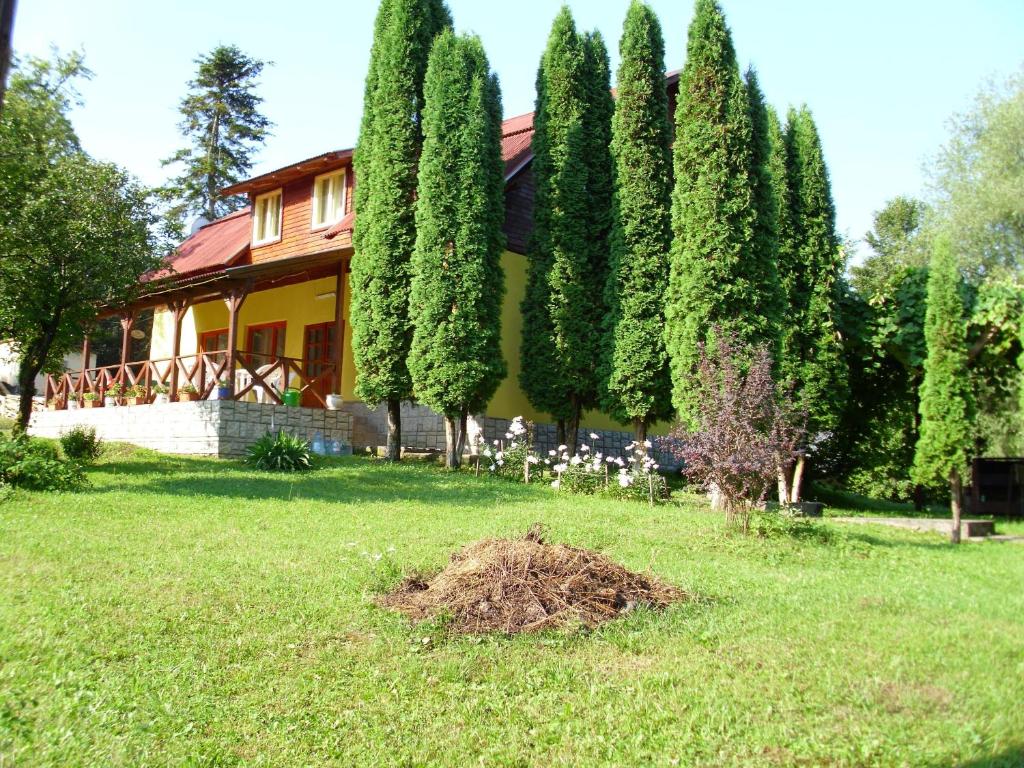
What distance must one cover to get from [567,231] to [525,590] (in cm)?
1044

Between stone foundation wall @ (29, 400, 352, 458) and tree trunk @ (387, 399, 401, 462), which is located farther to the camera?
tree trunk @ (387, 399, 401, 462)

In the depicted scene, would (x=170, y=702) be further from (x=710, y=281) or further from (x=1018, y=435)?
(x=1018, y=435)

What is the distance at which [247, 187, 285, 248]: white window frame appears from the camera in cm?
2038

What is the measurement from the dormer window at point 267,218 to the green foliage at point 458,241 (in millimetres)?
7370

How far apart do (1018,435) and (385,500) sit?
22.0 m

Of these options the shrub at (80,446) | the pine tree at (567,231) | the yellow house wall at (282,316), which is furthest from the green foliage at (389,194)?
the shrub at (80,446)

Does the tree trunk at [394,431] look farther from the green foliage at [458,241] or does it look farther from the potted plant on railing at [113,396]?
the potted plant on railing at [113,396]

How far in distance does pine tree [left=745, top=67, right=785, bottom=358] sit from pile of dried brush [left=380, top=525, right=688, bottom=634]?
24.8ft

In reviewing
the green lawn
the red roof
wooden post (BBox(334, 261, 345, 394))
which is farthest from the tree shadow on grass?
the red roof

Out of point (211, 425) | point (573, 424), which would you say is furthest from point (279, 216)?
point (573, 424)

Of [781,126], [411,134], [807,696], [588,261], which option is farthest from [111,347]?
[807,696]

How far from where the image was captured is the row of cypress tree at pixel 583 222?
12.8 metres

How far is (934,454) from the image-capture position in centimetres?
1087

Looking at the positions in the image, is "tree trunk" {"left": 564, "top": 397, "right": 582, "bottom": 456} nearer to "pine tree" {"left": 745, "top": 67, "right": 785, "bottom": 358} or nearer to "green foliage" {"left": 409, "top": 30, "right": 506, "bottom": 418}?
"green foliage" {"left": 409, "top": 30, "right": 506, "bottom": 418}
